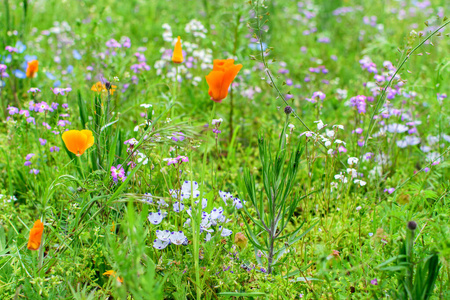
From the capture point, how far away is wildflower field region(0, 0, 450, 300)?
145 cm

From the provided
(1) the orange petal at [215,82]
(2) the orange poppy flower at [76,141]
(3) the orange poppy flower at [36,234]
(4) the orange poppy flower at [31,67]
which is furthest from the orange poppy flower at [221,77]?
(4) the orange poppy flower at [31,67]

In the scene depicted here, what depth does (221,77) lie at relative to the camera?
4.58 feet

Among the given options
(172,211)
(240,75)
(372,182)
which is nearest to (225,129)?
(240,75)

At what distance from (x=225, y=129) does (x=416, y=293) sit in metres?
2.03

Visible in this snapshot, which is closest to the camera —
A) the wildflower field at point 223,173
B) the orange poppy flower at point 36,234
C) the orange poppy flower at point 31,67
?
the orange poppy flower at point 36,234

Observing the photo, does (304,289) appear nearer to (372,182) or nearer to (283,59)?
(372,182)

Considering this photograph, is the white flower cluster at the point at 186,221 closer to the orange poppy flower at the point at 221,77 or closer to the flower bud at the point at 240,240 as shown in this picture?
the flower bud at the point at 240,240

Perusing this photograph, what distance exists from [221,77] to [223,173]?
4.15 ft

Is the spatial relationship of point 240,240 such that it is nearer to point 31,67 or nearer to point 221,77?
point 221,77

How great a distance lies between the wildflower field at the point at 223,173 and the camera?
145 cm

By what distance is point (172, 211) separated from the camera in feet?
5.80

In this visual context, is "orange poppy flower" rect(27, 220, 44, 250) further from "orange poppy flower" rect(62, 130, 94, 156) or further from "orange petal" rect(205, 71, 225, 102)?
"orange petal" rect(205, 71, 225, 102)

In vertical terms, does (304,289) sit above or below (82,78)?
below

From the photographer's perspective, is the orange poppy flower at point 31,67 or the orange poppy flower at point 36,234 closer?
the orange poppy flower at point 36,234
